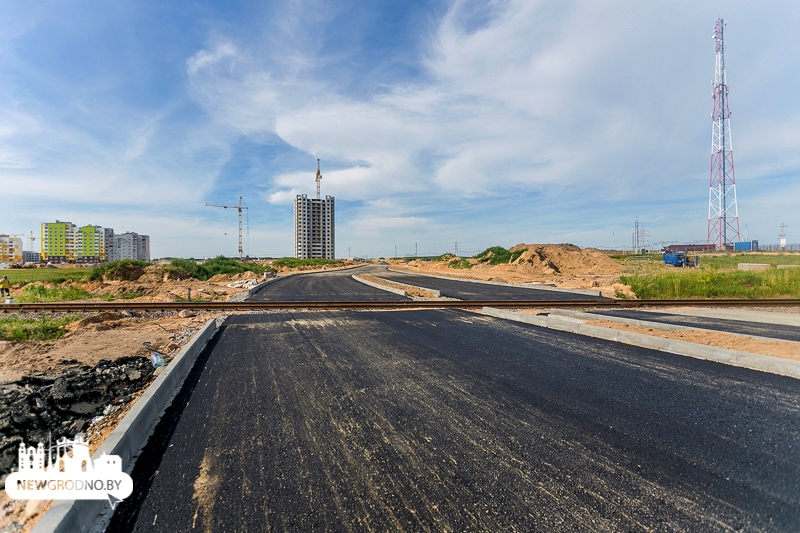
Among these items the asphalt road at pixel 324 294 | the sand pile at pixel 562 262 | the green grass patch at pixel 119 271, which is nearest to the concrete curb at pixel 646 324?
the asphalt road at pixel 324 294

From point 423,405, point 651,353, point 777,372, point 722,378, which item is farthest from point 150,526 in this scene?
point 777,372

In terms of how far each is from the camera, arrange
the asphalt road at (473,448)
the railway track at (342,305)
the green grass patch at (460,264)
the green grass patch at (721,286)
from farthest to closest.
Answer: the green grass patch at (460,264) → the green grass patch at (721,286) → the railway track at (342,305) → the asphalt road at (473,448)

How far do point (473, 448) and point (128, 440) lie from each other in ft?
11.1

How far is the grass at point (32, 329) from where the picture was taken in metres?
8.82

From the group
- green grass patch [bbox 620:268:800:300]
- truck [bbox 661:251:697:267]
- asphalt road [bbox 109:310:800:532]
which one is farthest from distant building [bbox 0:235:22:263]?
truck [bbox 661:251:697:267]

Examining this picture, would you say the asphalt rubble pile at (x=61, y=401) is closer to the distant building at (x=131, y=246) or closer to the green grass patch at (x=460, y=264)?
the green grass patch at (x=460, y=264)

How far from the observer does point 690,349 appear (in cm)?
673

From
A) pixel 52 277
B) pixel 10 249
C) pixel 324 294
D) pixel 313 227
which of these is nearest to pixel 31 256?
pixel 10 249

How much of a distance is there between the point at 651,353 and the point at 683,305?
10.8 m

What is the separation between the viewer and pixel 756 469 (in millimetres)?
3051

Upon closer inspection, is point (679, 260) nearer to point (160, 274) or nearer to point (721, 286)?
point (721, 286)

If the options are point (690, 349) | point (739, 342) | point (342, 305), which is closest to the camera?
point (690, 349)

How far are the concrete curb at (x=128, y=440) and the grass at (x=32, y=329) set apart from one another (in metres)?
5.98

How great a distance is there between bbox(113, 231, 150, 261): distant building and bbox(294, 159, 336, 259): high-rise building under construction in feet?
282
